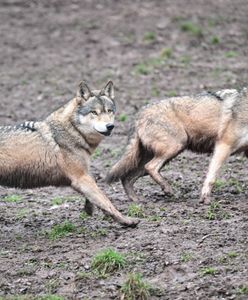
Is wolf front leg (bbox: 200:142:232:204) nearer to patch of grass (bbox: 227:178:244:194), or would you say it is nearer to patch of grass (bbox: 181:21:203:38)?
patch of grass (bbox: 227:178:244:194)

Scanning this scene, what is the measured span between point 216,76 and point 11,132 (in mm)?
8192

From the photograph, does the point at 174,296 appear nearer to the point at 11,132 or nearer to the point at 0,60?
the point at 11,132

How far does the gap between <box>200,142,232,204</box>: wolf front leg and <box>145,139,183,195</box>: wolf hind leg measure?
0.50 metres

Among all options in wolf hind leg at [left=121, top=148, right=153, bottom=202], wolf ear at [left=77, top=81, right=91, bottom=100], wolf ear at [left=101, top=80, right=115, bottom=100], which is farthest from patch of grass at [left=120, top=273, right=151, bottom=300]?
wolf hind leg at [left=121, top=148, right=153, bottom=202]

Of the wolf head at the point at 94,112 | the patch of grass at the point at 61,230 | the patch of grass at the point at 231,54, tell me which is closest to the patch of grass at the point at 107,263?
the patch of grass at the point at 61,230

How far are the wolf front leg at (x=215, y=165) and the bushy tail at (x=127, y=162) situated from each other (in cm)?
100

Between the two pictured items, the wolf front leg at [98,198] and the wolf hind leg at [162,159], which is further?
the wolf hind leg at [162,159]

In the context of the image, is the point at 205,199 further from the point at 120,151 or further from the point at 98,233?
the point at 120,151

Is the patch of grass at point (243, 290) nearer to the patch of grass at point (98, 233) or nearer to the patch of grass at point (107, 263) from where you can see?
the patch of grass at point (107, 263)

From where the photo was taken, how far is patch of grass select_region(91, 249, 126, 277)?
812cm

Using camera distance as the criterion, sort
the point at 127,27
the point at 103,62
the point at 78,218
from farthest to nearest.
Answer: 1. the point at 127,27
2. the point at 103,62
3. the point at 78,218

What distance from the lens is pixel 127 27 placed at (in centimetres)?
2045

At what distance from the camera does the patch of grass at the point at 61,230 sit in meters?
9.34

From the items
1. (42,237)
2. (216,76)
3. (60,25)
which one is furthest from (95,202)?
(60,25)
